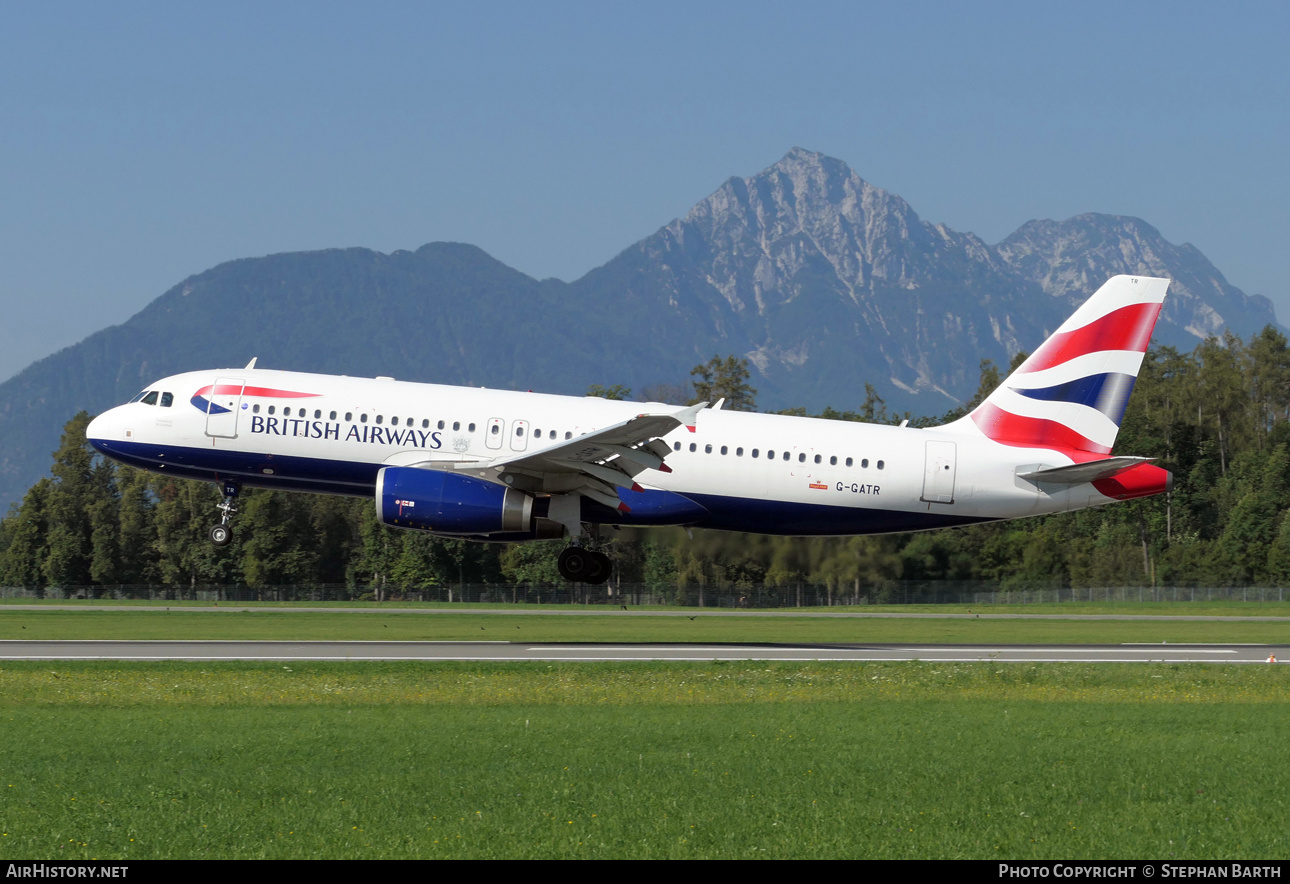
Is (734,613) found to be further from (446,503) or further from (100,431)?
(100,431)

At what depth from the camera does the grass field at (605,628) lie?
39.2m

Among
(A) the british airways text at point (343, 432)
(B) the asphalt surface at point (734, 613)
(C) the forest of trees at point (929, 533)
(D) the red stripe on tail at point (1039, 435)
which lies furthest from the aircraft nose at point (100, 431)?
(C) the forest of trees at point (929, 533)

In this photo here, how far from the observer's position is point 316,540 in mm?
111750

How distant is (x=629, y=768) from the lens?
53.6ft

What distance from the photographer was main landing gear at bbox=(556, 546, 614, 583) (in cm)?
3425

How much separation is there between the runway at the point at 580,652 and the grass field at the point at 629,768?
14.2 ft

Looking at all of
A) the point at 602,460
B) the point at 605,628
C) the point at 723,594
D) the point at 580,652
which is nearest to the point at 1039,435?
the point at 602,460

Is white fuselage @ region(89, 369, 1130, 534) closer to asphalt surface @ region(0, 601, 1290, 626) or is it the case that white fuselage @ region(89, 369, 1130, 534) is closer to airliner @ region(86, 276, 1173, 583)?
airliner @ region(86, 276, 1173, 583)

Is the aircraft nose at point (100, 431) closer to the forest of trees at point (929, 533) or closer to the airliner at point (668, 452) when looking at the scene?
the airliner at point (668, 452)

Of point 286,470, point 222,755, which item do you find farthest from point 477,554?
point 222,755

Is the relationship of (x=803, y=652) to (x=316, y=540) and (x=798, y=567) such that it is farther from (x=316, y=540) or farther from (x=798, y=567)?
(x=316, y=540)

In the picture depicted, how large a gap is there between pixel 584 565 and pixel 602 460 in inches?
118

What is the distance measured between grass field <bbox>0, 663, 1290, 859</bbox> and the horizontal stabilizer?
9.34 meters

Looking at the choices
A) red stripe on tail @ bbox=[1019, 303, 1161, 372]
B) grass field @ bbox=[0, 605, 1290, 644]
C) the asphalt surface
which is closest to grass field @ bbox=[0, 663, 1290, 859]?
red stripe on tail @ bbox=[1019, 303, 1161, 372]
